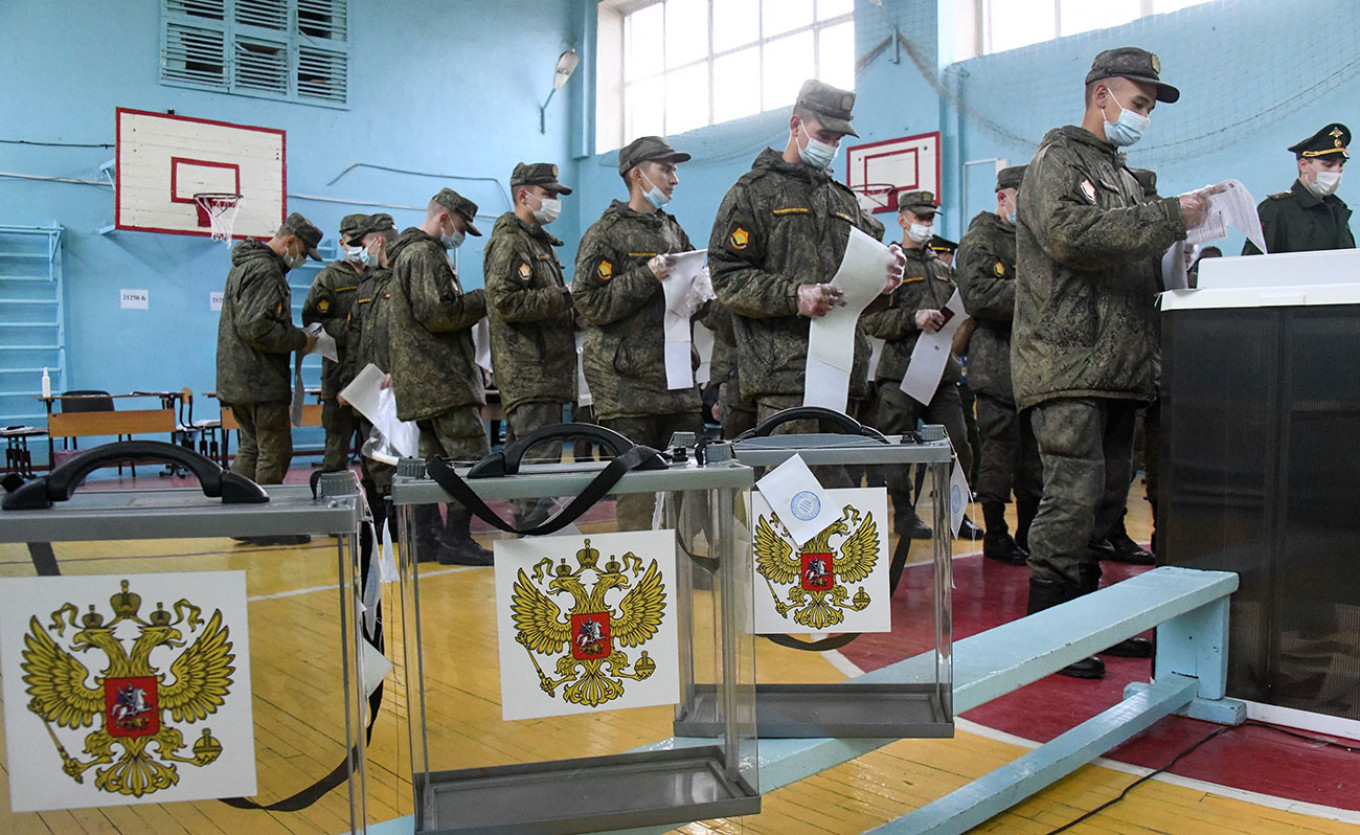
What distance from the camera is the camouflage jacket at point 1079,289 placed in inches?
102

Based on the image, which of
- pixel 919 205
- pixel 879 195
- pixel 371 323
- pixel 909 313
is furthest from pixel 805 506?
pixel 879 195

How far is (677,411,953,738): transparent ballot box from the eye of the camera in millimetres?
1331

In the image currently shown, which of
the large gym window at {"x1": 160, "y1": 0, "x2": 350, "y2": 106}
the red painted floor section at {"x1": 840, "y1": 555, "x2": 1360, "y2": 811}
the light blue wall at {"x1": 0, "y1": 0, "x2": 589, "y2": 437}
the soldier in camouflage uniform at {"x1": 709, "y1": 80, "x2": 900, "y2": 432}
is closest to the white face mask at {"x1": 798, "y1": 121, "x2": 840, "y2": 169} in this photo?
the soldier in camouflage uniform at {"x1": 709, "y1": 80, "x2": 900, "y2": 432}

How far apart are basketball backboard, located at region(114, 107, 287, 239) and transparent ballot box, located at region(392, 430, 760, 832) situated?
947 centimetres

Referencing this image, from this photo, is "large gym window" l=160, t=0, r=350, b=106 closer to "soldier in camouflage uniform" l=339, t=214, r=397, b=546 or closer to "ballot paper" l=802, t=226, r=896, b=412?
"soldier in camouflage uniform" l=339, t=214, r=397, b=546

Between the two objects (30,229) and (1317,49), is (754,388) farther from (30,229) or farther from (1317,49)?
(30,229)

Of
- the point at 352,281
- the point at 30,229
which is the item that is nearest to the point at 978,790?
the point at 352,281

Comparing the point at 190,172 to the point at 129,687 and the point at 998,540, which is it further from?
the point at 129,687

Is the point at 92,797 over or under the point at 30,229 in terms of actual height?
under

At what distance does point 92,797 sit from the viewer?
0.86 meters

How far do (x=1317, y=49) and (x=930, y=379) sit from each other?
13.6 feet

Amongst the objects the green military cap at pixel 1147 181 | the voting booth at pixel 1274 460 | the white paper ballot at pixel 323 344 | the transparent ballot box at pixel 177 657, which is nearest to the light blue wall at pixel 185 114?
the white paper ballot at pixel 323 344

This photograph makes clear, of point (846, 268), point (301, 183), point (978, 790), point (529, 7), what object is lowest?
point (978, 790)

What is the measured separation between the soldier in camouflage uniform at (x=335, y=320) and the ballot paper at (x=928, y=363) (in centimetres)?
308
